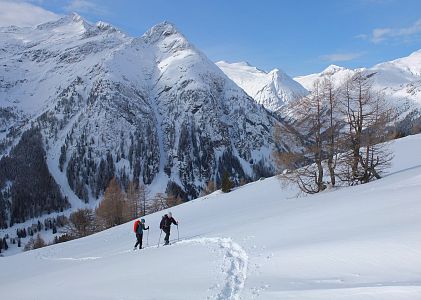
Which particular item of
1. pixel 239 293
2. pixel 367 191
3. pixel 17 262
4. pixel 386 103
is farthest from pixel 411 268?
pixel 17 262

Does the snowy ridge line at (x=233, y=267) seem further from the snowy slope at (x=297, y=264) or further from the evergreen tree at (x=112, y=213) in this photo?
the evergreen tree at (x=112, y=213)

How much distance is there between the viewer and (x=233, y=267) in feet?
44.3

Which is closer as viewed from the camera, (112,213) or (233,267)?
(233,267)

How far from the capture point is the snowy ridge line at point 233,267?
10598mm

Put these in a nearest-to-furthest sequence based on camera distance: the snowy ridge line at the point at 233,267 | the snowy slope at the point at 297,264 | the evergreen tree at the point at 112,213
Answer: the snowy slope at the point at 297,264
the snowy ridge line at the point at 233,267
the evergreen tree at the point at 112,213

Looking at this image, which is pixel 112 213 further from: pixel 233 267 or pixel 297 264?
pixel 297 264

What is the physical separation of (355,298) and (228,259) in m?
7.22

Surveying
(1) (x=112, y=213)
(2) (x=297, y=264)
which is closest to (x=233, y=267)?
(2) (x=297, y=264)

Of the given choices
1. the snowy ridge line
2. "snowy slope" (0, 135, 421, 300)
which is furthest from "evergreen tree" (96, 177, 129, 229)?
the snowy ridge line

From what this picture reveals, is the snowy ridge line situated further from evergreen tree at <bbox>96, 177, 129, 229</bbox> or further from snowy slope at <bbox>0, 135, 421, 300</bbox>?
evergreen tree at <bbox>96, 177, 129, 229</bbox>

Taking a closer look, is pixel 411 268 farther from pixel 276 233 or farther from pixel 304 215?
pixel 304 215

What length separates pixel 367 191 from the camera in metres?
22.7

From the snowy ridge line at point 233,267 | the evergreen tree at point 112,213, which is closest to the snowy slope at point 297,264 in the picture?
the snowy ridge line at point 233,267

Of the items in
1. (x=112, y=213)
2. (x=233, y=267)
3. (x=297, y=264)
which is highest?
(x=297, y=264)
